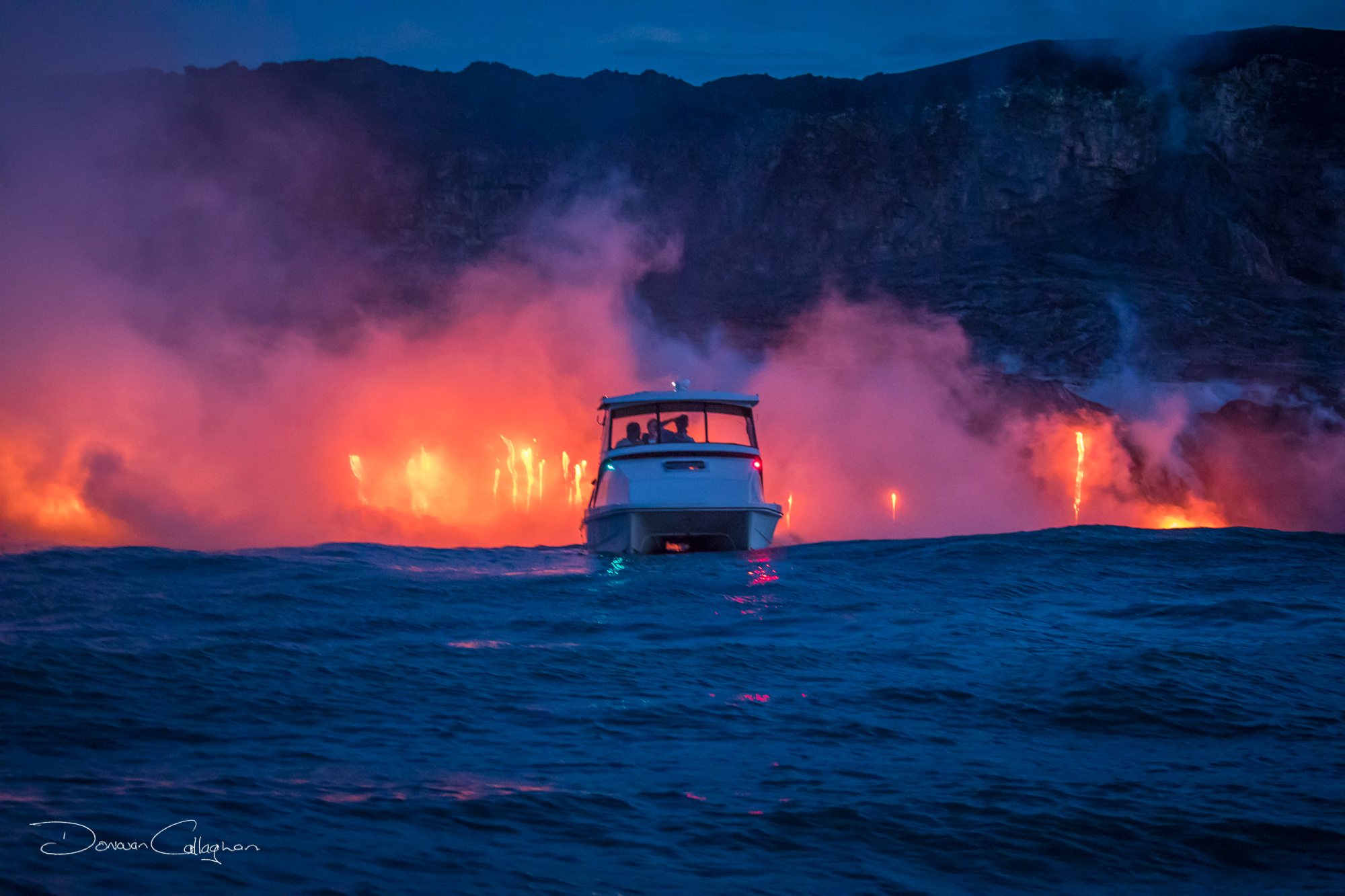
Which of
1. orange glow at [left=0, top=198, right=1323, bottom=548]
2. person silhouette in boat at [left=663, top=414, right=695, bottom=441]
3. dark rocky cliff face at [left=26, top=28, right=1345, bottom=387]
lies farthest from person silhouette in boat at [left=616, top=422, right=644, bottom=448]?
dark rocky cliff face at [left=26, top=28, right=1345, bottom=387]

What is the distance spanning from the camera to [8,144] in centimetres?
3447

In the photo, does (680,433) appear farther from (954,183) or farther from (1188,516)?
(954,183)

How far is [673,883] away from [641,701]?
380 centimetres

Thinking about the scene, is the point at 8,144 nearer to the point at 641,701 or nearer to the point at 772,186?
the point at 641,701

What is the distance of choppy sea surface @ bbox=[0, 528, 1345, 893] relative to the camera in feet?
19.2

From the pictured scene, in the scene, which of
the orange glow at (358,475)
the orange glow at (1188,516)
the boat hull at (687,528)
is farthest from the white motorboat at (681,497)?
the orange glow at (1188,516)

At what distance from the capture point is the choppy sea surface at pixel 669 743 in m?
5.86

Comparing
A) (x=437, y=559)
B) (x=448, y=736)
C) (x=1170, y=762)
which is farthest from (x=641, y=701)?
(x=437, y=559)

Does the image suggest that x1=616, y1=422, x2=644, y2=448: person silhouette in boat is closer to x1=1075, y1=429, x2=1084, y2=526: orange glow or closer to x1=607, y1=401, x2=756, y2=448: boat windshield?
x1=607, y1=401, x2=756, y2=448: boat windshield

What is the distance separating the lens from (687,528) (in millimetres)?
20812
